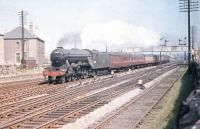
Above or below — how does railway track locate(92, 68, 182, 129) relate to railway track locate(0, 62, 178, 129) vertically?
below

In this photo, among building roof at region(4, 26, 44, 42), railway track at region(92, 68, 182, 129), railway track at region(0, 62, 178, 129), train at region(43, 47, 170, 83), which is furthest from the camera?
building roof at region(4, 26, 44, 42)

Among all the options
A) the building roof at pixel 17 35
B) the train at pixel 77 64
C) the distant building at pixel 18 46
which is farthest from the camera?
the building roof at pixel 17 35

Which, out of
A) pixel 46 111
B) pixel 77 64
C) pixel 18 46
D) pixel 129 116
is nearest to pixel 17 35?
pixel 18 46

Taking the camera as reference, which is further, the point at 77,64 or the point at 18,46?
the point at 18,46

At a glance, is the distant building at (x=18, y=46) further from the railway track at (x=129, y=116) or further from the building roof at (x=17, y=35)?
the railway track at (x=129, y=116)

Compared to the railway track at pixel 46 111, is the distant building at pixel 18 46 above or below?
above

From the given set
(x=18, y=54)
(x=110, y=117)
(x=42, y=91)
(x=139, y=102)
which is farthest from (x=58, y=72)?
(x=18, y=54)

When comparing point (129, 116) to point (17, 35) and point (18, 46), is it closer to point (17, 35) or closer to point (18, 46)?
point (18, 46)

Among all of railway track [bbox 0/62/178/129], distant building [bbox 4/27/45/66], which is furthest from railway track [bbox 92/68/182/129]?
distant building [bbox 4/27/45/66]

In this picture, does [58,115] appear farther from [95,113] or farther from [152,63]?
[152,63]

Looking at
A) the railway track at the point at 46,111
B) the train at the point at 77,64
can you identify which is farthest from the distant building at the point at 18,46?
the railway track at the point at 46,111

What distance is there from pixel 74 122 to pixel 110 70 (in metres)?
35.2

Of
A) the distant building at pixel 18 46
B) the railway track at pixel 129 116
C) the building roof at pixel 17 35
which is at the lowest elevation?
the railway track at pixel 129 116

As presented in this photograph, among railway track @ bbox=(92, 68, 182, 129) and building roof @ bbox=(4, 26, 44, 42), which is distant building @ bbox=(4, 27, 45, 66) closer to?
building roof @ bbox=(4, 26, 44, 42)
